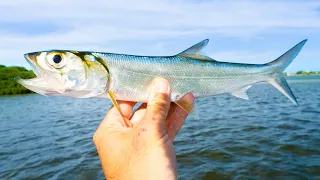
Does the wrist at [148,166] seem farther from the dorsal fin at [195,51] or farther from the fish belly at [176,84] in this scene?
the dorsal fin at [195,51]

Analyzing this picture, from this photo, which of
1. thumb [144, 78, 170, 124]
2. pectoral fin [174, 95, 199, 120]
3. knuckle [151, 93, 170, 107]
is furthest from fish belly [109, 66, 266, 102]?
knuckle [151, 93, 170, 107]

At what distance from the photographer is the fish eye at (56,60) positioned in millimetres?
3676

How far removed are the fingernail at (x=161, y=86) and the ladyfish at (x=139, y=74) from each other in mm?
209

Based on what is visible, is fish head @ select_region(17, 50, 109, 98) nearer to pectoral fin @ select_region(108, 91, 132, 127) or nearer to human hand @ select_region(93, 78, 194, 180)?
pectoral fin @ select_region(108, 91, 132, 127)

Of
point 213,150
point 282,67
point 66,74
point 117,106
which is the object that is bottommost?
point 213,150

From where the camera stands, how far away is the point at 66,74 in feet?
12.4

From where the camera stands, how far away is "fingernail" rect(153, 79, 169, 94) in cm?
386

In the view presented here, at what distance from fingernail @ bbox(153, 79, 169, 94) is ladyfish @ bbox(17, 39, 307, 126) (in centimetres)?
21

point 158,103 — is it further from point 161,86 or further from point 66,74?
point 66,74

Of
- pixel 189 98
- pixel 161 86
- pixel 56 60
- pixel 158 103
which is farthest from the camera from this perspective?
pixel 189 98

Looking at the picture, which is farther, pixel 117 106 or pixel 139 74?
pixel 139 74

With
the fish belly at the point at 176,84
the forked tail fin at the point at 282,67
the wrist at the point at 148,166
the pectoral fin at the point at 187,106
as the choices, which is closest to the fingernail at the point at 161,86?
the fish belly at the point at 176,84

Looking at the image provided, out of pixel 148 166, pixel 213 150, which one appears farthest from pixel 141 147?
pixel 213 150

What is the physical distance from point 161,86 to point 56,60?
154 centimetres
